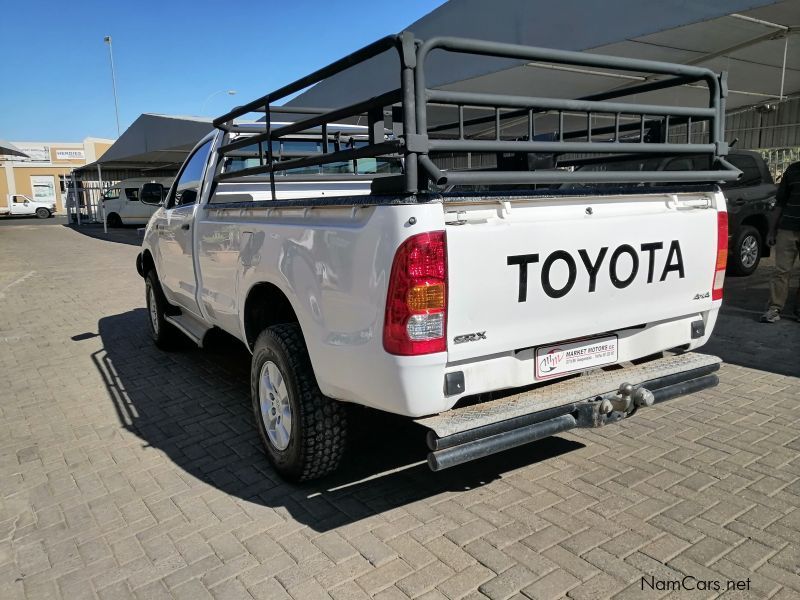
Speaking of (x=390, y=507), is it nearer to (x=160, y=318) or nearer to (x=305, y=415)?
(x=305, y=415)

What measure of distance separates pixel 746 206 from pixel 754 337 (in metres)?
3.98

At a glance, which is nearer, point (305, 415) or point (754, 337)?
point (305, 415)

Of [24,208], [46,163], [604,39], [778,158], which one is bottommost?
[24,208]

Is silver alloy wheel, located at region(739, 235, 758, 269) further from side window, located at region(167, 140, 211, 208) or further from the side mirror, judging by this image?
the side mirror

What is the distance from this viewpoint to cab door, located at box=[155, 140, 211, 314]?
4875 mm

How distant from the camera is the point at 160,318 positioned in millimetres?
6133

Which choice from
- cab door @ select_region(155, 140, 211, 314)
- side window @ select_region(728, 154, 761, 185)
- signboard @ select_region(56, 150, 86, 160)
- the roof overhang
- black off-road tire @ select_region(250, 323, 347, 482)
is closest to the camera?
black off-road tire @ select_region(250, 323, 347, 482)

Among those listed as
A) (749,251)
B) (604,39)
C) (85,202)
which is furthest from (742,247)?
(85,202)

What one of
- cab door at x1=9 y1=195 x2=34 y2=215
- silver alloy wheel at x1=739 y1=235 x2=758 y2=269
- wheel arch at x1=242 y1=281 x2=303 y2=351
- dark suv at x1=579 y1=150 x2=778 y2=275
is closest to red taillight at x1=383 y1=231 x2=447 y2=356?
wheel arch at x1=242 y1=281 x2=303 y2=351

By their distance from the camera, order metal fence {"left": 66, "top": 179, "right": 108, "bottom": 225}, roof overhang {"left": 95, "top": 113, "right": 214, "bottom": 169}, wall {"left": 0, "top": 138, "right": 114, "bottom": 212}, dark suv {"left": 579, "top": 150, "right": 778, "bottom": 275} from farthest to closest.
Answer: wall {"left": 0, "top": 138, "right": 114, "bottom": 212} < metal fence {"left": 66, "top": 179, "right": 108, "bottom": 225} < roof overhang {"left": 95, "top": 113, "right": 214, "bottom": 169} < dark suv {"left": 579, "top": 150, "right": 778, "bottom": 275}

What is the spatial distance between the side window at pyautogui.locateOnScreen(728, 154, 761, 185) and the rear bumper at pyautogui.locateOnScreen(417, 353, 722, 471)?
23.7ft

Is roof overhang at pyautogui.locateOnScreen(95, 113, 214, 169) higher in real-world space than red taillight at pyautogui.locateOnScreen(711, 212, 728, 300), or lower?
higher

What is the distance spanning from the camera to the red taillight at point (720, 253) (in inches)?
132

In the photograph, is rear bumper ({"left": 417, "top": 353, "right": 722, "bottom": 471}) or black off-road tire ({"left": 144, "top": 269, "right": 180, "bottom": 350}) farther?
black off-road tire ({"left": 144, "top": 269, "right": 180, "bottom": 350})
